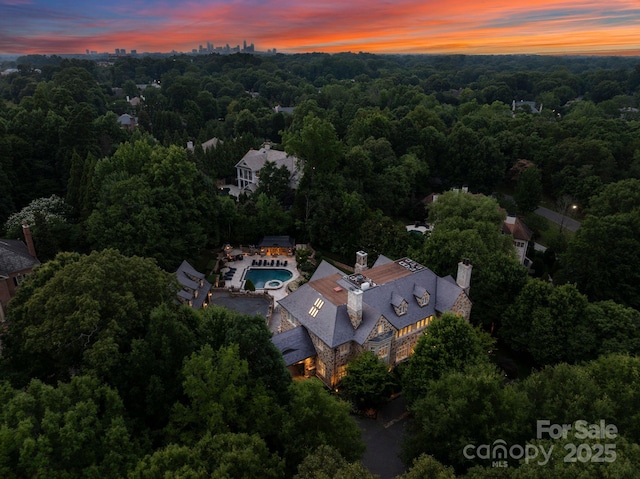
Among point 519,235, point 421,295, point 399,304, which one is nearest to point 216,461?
point 399,304

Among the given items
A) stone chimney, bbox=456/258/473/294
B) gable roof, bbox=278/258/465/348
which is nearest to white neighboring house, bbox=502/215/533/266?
stone chimney, bbox=456/258/473/294

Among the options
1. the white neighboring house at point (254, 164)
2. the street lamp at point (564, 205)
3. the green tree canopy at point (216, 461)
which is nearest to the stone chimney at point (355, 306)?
the green tree canopy at point (216, 461)

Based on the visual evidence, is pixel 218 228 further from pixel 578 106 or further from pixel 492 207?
pixel 578 106

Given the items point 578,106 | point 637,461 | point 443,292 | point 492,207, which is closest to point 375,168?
point 492,207

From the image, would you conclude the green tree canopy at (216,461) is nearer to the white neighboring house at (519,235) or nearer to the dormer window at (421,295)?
the dormer window at (421,295)

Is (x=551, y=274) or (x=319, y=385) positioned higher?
(x=319, y=385)

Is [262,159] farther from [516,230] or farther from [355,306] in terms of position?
[355,306]
